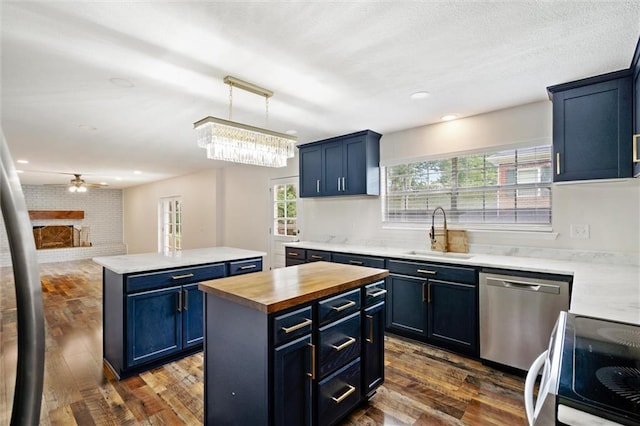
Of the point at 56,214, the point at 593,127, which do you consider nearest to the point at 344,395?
the point at 593,127

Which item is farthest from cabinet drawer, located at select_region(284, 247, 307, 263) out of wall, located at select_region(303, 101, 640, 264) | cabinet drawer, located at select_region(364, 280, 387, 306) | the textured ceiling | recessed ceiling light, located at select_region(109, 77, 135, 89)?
recessed ceiling light, located at select_region(109, 77, 135, 89)

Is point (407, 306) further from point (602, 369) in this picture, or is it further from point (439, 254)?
point (602, 369)

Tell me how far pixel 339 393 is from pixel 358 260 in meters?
1.81

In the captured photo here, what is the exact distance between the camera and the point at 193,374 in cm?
265

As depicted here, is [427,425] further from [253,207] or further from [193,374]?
[253,207]

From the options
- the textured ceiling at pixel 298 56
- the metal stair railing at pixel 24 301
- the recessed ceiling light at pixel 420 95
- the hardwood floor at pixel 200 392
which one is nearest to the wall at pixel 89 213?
the textured ceiling at pixel 298 56

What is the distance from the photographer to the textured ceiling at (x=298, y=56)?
1690mm

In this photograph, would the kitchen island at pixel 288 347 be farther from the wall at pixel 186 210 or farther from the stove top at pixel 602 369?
the wall at pixel 186 210

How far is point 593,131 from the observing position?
2479 mm

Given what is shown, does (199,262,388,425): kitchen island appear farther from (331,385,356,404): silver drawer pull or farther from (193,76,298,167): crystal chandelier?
(193,76,298,167): crystal chandelier

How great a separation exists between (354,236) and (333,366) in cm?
266

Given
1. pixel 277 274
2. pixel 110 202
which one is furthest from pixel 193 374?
pixel 110 202

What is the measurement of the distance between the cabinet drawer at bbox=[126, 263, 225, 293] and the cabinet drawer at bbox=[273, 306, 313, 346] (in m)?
1.59

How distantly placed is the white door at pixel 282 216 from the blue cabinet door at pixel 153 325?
8.70 feet
